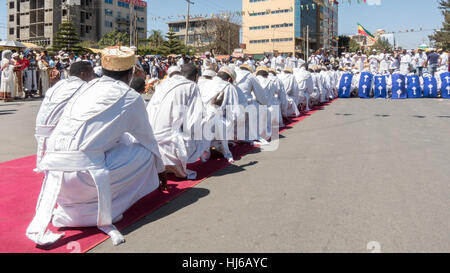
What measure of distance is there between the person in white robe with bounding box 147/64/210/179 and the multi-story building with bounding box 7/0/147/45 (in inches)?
2664

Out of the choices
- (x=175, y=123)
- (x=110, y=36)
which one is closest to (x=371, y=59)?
(x=175, y=123)

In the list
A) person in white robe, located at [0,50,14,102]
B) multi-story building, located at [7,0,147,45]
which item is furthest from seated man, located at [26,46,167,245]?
multi-story building, located at [7,0,147,45]

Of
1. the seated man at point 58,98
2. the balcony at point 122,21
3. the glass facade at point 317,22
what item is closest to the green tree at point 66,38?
the balcony at point 122,21

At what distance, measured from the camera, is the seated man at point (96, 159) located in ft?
→ 11.0

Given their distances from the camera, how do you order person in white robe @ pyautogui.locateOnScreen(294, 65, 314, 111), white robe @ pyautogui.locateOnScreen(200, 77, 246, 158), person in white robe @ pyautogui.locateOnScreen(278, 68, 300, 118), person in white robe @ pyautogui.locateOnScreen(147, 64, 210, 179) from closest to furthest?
1. person in white robe @ pyautogui.locateOnScreen(147, 64, 210, 179)
2. white robe @ pyautogui.locateOnScreen(200, 77, 246, 158)
3. person in white robe @ pyautogui.locateOnScreen(278, 68, 300, 118)
4. person in white robe @ pyautogui.locateOnScreen(294, 65, 314, 111)

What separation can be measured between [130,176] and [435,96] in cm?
1615

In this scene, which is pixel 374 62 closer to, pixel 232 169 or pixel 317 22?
pixel 232 169

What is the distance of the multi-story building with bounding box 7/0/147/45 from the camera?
69.9 metres

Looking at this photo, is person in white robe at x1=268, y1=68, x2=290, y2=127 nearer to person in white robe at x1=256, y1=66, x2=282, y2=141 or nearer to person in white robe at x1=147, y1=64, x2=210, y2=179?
person in white robe at x1=256, y1=66, x2=282, y2=141

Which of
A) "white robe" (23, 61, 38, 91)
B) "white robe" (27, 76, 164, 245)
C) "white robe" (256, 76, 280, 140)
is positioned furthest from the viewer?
"white robe" (23, 61, 38, 91)

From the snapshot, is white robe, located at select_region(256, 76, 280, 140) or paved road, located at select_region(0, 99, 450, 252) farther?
white robe, located at select_region(256, 76, 280, 140)

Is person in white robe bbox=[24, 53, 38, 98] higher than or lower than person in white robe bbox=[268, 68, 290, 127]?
higher

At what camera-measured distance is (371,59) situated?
23.5 meters

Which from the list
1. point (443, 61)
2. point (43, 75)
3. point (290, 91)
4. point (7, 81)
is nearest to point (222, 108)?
point (290, 91)
